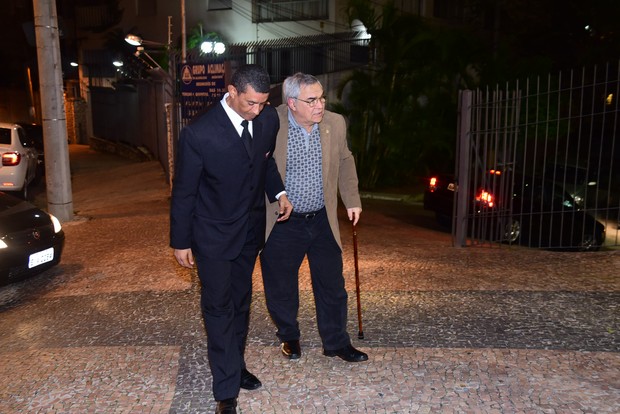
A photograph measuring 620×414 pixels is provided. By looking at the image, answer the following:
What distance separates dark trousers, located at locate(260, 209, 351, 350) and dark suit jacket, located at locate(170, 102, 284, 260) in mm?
503

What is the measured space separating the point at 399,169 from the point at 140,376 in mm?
14394

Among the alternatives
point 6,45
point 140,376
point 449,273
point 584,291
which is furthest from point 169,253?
point 6,45

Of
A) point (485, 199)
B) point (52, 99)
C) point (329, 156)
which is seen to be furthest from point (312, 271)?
point (52, 99)

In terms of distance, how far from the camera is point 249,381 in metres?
4.26

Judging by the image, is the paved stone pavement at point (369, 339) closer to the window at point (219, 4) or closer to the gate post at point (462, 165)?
the gate post at point (462, 165)

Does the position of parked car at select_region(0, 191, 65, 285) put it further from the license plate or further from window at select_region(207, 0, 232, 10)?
window at select_region(207, 0, 232, 10)

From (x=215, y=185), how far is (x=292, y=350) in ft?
4.70

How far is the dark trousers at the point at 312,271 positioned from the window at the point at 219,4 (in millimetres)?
22576

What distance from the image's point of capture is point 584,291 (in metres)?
6.09

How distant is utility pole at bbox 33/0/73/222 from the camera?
10.0 metres

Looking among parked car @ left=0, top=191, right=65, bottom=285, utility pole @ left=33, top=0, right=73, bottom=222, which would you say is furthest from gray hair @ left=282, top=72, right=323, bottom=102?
utility pole @ left=33, top=0, right=73, bottom=222

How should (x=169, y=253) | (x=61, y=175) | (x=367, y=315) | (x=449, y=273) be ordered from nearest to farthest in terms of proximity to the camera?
(x=367, y=315) < (x=449, y=273) < (x=169, y=253) < (x=61, y=175)

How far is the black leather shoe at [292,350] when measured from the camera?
184 inches

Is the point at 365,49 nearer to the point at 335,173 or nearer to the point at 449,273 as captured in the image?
the point at 449,273
